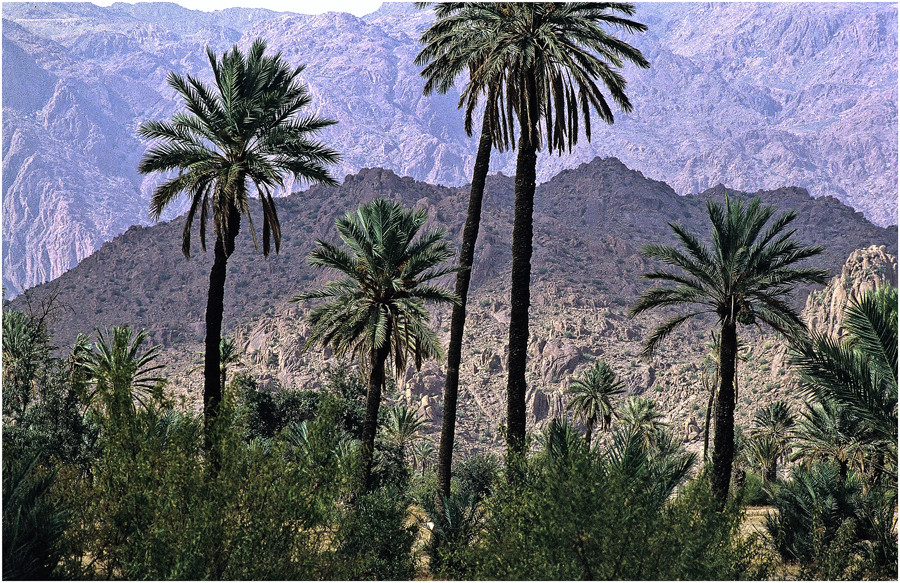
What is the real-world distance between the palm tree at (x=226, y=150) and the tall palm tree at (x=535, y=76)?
218 inches

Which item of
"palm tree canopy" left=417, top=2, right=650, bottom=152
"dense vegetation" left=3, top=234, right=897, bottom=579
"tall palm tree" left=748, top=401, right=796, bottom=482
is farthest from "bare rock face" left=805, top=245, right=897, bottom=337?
"dense vegetation" left=3, top=234, right=897, bottom=579

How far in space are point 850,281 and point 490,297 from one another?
51.9 metres

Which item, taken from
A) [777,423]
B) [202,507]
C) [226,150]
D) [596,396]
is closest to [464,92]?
[226,150]

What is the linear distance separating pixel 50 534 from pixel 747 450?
56902 mm

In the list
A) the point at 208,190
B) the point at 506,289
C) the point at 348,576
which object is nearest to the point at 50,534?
the point at 348,576

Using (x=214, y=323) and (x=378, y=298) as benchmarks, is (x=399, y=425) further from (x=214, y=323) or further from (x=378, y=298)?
(x=214, y=323)

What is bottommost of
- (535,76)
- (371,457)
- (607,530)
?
(607,530)

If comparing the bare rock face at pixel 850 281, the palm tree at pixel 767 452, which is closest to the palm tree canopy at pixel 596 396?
the palm tree at pixel 767 452

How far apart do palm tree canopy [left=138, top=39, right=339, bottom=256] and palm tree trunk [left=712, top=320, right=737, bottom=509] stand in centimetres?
1184

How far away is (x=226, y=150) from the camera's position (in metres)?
23.0

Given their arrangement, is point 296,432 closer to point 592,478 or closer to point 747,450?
point 592,478

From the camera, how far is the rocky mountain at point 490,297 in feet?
387

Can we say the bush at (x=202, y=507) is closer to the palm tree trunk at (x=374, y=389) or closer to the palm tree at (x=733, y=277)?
the palm tree trunk at (x=374, y=389)

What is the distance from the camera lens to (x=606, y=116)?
75.7ft
